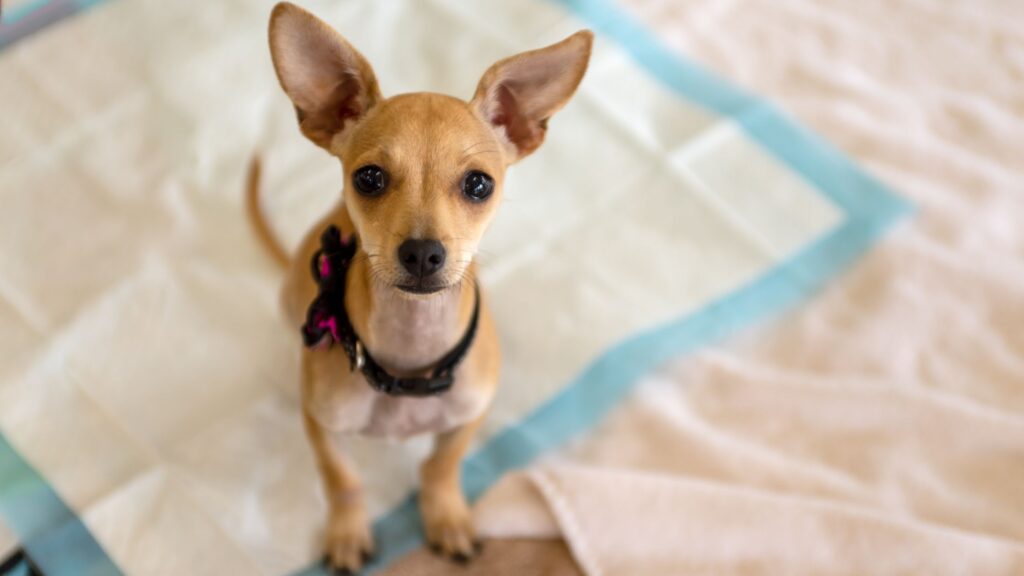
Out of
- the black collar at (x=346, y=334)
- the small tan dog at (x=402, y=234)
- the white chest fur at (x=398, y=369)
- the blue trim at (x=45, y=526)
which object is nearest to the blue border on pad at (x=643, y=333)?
the blue trim at (x=45, y=526)

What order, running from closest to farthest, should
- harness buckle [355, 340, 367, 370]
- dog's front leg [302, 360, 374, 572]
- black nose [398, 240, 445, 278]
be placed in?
black nose [398, 240, 445, 278]
harness buckle [355, 340, 367, 370]
dog's front leg [302, 360, 374, 572]

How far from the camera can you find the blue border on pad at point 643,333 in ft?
6.22

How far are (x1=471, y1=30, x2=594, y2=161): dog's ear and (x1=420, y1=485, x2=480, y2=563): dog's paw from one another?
77cm

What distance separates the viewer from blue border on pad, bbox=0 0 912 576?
190 cm

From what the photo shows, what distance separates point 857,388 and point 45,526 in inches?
72.4

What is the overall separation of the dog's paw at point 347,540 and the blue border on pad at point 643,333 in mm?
44

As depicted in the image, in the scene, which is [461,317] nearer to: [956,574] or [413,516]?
[413,516]

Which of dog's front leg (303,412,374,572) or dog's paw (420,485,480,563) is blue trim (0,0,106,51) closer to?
dog's front leg (303,412,374,572)

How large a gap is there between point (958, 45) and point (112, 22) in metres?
2.58

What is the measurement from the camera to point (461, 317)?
159 cm

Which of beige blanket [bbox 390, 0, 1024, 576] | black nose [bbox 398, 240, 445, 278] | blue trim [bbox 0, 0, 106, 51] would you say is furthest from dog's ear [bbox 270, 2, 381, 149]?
blue trim [bbox 0, 0, 106, 51]

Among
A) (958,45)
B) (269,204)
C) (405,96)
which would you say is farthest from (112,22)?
(958,45)

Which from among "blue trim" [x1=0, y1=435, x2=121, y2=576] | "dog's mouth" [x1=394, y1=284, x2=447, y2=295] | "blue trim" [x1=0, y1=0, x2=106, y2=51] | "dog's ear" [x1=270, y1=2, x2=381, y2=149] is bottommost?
"blue trim" [x1=0, y1=435, x2=121, y2=576]

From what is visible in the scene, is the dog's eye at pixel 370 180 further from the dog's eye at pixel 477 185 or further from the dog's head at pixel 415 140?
the dog's eye at pixel 477 185
